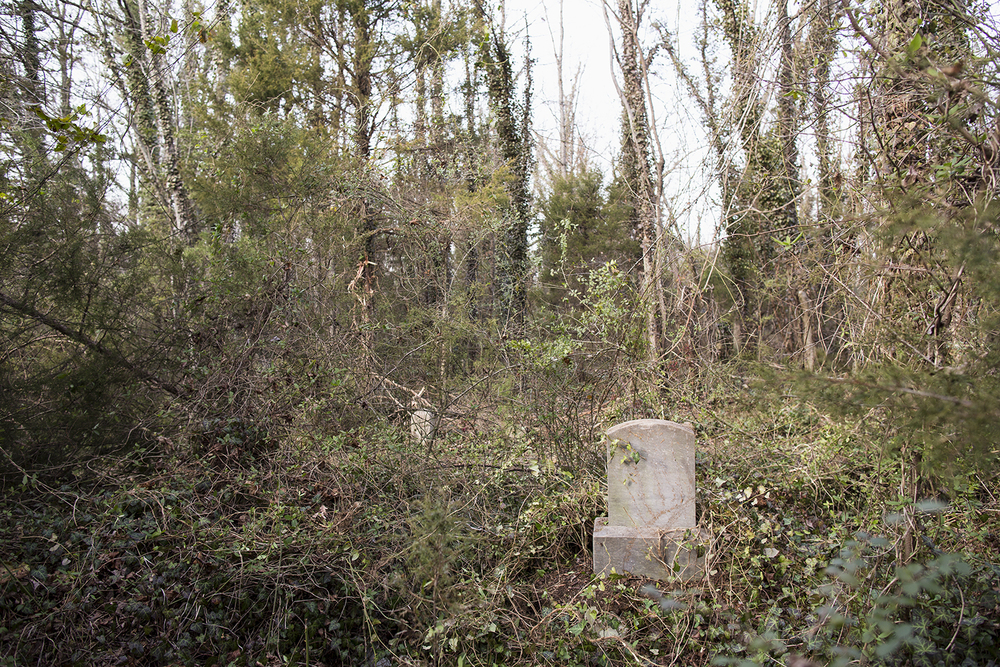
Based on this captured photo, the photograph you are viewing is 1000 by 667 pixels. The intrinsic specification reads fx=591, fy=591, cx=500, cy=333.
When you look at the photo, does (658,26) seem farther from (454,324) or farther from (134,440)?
(134,440)

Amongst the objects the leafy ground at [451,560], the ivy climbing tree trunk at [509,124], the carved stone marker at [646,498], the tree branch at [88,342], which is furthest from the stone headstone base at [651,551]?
the ivy climbing tree trunk at [509,124]

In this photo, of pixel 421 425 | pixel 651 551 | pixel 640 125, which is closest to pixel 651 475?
pixel 651 551

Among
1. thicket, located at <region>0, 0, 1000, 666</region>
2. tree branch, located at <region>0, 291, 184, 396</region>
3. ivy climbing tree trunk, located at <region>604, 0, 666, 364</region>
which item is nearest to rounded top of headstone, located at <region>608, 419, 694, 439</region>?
thicket, located at <region>0, 0, 1000, 666</region>

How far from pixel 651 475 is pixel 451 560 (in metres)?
1.65

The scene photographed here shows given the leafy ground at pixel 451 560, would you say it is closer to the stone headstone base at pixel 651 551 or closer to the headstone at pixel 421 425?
the stone headstone base at pixel 651 551

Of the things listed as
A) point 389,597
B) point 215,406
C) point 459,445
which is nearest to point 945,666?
point 389,597

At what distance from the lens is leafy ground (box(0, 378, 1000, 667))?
3287 millimetres

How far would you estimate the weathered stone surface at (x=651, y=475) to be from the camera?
14.3 feet

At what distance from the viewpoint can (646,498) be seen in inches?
173

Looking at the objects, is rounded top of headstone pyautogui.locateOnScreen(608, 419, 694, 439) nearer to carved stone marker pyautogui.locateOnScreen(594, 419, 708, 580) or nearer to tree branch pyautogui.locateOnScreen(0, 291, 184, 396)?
carved stone marker pyautogui.locateOnScreen(594, 419, 708, 580)

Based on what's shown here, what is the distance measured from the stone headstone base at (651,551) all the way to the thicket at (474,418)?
15 cm

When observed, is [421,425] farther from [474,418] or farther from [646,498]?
[646,498]

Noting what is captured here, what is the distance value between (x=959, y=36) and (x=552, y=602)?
487cm

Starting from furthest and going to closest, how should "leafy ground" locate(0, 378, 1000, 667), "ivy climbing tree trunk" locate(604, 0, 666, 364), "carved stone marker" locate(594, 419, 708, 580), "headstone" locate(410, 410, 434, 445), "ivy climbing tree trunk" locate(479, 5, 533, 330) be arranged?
"ivy climbing tree trunk" locate(479, 5, 533, 330) → "ivy climbing tree trunk" locate(604, 0, 666, 364) → "headstone" locate(410, 410, 434, 445) → "carved stone marker" locate(594, 419, 708, 580) → "leafy ground" locate(0, 378, 1000, 667)
